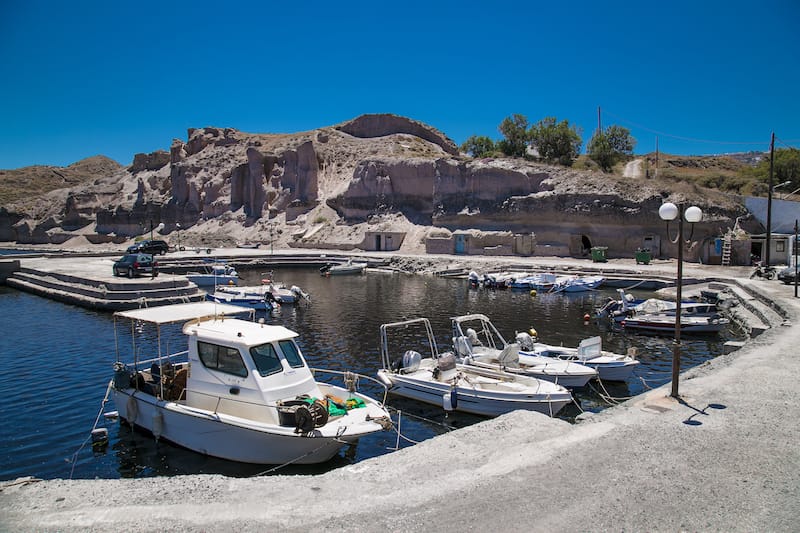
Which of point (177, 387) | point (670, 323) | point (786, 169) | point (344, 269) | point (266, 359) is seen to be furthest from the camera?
point (786, 169)

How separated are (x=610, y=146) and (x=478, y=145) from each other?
65.5 ft

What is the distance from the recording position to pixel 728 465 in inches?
342

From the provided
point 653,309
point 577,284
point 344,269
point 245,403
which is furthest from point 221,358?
point 344,269

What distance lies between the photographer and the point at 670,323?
26641mm

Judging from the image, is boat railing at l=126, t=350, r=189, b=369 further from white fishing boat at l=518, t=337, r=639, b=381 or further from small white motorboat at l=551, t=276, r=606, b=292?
small white motorboat at l=551, t=276, r=606, b=292

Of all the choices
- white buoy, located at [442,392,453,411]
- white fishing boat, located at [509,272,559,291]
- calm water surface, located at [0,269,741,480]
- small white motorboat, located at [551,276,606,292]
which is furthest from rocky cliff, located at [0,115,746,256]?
white buoy, located at [442,392,453,411]

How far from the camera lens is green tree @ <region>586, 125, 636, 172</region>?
78.1 metres

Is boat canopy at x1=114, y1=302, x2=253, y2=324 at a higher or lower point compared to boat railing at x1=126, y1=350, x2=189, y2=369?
higher

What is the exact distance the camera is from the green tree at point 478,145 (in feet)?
286

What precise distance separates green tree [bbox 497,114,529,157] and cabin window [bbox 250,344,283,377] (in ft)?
229

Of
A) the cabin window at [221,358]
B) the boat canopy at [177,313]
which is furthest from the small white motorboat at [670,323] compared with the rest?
the cabin window at [221,358]

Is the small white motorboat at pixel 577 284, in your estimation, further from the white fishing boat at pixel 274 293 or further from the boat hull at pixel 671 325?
the white fishing boat at pixel 274 293

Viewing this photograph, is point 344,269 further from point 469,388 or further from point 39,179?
point 39,179

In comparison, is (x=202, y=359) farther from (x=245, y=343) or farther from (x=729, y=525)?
(x=729, y=525)
